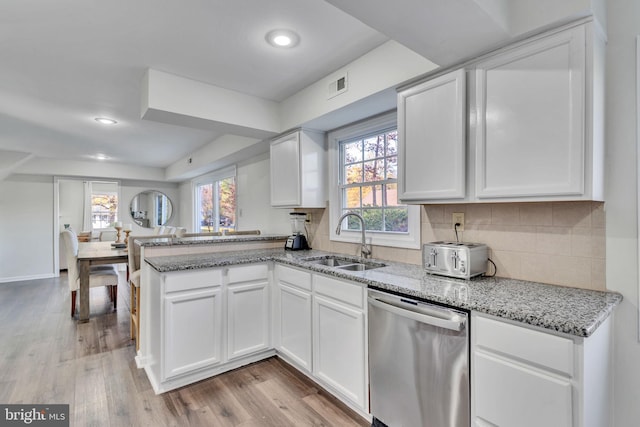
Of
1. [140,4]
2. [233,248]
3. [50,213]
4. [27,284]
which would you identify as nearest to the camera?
[140,4]

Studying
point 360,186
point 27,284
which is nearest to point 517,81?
point 360,186

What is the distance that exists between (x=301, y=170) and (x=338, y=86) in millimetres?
838

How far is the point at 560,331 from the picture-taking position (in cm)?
108

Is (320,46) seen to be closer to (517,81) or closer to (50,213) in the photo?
(517,81)

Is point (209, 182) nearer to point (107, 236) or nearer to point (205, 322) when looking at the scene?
point (107, 236)

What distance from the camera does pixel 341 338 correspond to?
2.01 m

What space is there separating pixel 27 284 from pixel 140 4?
644 cm

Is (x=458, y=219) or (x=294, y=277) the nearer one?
(x=458, y=219)

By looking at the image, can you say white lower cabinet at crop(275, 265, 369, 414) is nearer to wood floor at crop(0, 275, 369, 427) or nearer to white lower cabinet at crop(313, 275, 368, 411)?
white lower cabinet at crop(313, 275, 368, 411)

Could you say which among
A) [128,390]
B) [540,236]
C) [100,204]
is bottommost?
[128,390]

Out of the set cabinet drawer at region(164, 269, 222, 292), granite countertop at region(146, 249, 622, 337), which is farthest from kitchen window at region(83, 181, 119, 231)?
granite countertop at region(146, 249, 622, 337)

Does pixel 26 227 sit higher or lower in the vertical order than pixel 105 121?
lower

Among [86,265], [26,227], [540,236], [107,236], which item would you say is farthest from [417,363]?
[26,227]

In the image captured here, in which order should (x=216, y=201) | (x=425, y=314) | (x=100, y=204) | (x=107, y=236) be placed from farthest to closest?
(x=100, y=204) < (x=107, y=236) < (x=216, y=201) < (x=425, y=314)
